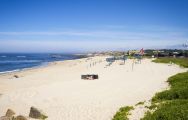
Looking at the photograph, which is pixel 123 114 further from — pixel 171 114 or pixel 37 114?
pixel 37 114

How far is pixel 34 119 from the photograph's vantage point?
14305 millimetres

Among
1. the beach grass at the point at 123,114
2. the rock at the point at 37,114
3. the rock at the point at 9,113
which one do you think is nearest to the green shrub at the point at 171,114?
the beach grass at the point at 123,114

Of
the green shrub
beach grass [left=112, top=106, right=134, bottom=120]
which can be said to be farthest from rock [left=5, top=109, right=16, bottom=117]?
the green shrub

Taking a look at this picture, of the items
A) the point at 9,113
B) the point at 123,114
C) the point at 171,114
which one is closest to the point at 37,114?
the point at 9,113

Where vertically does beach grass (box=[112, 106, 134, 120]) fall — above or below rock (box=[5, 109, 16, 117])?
above

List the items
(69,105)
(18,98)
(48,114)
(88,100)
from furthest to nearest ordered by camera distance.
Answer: (18,98) < (88,100) < (69,105) < (48,114)

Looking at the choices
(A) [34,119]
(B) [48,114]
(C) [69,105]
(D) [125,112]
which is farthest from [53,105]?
(D) [125,112]

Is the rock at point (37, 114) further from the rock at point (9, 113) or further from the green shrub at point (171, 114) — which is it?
the green shrub at point (171, 114)

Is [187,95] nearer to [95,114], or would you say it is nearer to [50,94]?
[95,114]

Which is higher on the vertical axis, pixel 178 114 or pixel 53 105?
pixel 178 114

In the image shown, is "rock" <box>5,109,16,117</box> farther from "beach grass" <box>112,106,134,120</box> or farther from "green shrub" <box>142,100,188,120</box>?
"green shrub" <box>142,100,188,120</box>

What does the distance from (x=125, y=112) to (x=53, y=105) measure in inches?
230

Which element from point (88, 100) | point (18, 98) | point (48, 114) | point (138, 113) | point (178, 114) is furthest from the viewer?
point (18, 98)

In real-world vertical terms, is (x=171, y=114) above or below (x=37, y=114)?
above
